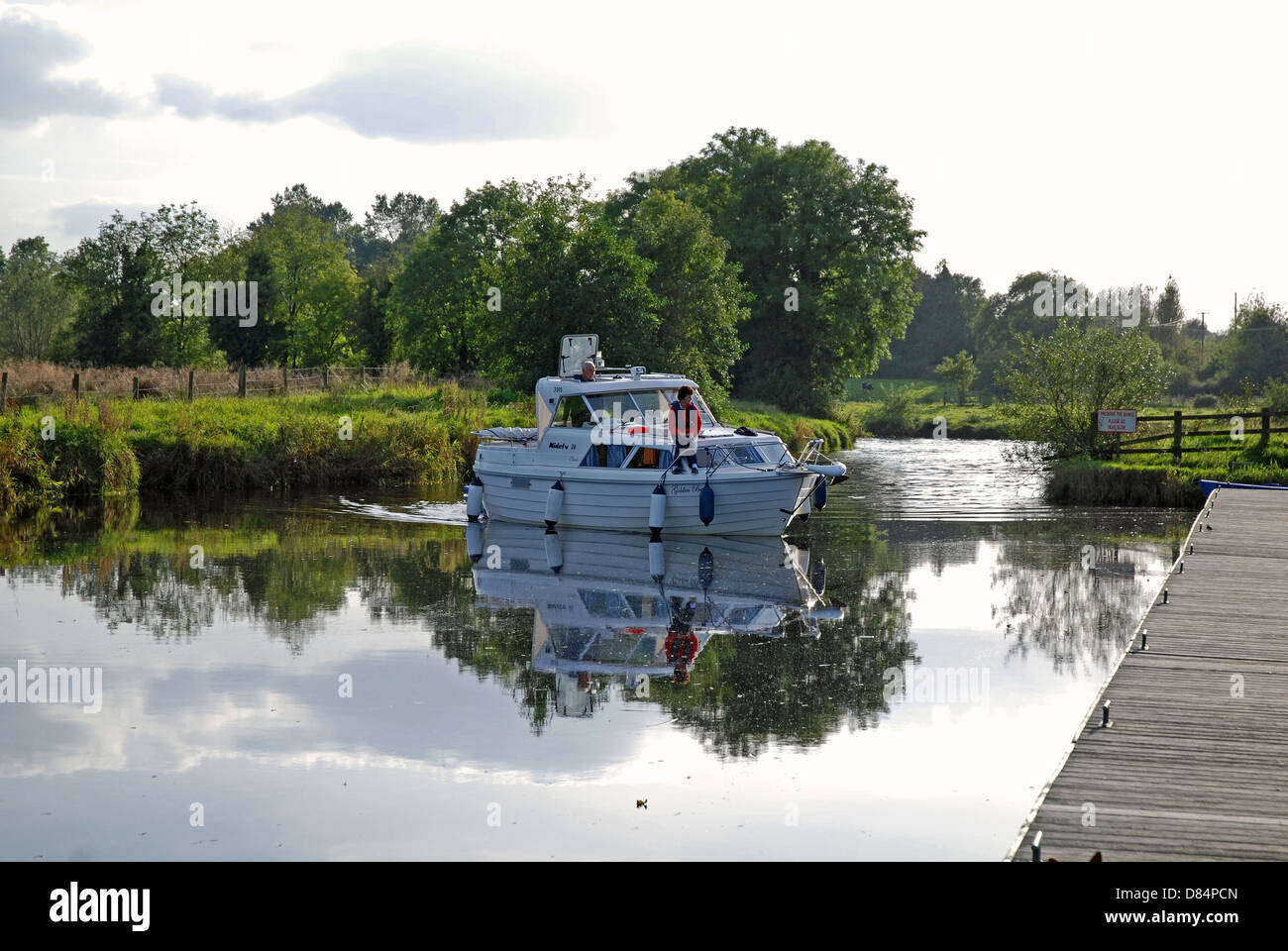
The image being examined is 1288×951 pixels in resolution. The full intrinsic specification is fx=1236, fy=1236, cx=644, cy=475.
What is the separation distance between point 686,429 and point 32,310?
65.7 meters

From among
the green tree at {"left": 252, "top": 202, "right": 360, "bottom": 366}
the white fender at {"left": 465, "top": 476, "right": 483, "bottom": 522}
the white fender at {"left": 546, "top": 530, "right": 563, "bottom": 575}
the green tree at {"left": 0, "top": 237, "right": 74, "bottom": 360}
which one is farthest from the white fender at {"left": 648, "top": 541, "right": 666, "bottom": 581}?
the green tree at {"left": 0, "top": 237, "right": 74, "bottom": 360}

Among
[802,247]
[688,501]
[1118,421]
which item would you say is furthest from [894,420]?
[688,501]

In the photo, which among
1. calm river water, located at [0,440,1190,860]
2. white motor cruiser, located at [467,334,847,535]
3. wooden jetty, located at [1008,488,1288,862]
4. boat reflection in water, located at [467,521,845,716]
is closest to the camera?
wooden jetty, located at [1008,488,1288,862]

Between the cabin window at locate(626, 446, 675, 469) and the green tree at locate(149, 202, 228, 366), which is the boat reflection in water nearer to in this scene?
the cabin window at locate(626, 446, 675, 469)

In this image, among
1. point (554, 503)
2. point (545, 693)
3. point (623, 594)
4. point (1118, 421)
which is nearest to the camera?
point (545, 693)

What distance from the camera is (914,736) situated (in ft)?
33.0

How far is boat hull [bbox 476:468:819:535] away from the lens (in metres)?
21.7

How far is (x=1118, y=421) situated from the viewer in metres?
30.0

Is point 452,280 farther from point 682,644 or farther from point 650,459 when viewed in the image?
point 682,644

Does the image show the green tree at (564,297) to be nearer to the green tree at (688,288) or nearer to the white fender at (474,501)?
the green tree at (688,288)

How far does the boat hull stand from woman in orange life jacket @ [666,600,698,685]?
6.31 metres
